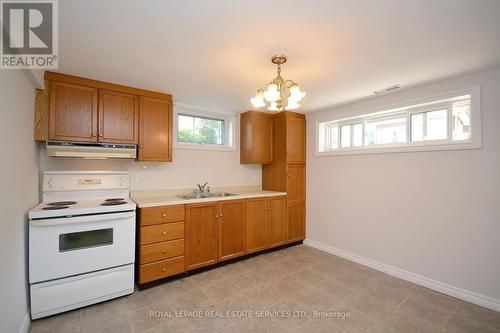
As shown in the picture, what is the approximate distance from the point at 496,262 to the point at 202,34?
3.37 m

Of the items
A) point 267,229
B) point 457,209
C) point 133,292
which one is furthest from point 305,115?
point 133,292

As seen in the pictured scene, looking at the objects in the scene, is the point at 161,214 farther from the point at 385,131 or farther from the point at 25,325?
the point at 385,131

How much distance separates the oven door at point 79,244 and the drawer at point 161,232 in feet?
0.41

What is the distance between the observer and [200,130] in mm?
3619

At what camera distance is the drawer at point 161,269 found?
7.82 feet

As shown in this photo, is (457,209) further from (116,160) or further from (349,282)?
(116,160)

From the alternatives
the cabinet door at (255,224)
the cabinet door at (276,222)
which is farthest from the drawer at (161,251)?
the cabinet door at (276,222)

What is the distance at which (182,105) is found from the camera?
332cm

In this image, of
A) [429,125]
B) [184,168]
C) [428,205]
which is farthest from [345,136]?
[184,168]

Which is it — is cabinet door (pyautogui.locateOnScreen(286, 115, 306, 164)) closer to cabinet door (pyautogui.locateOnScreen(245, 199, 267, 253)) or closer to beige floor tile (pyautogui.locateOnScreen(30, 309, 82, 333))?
cabinet door (pyautogui.locateOnScreen(245, 199, 267, 253))

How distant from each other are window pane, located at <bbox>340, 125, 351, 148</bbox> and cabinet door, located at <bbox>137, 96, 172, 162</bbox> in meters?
2.70

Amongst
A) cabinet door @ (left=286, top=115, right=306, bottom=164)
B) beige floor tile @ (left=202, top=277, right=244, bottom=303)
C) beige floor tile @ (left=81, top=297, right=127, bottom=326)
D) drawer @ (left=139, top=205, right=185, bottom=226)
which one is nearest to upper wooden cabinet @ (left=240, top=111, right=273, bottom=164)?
cabinet door @ (left=286, top=115, right=306, bottom=164)

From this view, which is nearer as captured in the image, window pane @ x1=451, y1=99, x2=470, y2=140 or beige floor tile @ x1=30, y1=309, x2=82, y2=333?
beige floor tile @ x1=30, y1=309, x2=82, y2=333

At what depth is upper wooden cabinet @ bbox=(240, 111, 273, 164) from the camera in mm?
3703
